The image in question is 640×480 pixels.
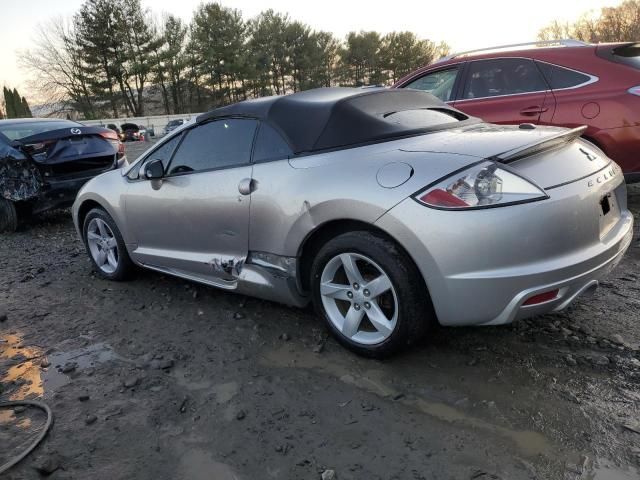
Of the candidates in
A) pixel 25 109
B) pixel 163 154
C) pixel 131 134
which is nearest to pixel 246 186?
pixel 163 154

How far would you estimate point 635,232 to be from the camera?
15.7 feet

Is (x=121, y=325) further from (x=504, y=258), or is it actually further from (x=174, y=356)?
(x=504, y=258)

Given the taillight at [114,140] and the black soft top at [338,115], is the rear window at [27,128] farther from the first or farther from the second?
the black soft top at [338,115]

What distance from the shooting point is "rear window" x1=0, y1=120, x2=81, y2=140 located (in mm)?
7076

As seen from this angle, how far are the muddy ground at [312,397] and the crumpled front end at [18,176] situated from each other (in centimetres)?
339

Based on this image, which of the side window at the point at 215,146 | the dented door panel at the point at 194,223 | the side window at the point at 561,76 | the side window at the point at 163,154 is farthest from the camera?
the side window at the point at 561,76

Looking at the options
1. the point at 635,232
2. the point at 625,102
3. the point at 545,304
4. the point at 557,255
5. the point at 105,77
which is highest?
the point at 105,77

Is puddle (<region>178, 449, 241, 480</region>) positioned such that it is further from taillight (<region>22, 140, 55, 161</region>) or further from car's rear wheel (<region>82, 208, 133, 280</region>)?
taillight (<region>22, 140, 55, 161</region>)

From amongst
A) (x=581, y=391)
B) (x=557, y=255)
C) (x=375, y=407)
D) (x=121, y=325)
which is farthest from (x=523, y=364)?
→ (x=121, y=325)

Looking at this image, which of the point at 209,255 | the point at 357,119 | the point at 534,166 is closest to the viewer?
the point at 534,166

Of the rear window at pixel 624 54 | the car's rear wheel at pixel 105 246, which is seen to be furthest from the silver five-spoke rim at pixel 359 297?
the rear window at pixel 624 54

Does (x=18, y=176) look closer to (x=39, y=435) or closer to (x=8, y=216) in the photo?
(x=8, y=216)

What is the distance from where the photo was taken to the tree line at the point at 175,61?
51.7 meters

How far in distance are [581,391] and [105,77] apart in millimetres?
57230
